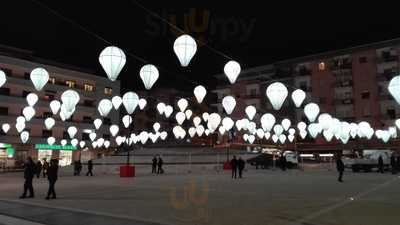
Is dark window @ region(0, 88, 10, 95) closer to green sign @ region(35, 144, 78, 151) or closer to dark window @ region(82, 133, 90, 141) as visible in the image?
green sign @ region(35, 144, 78, 151)

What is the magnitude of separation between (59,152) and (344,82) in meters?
42.8

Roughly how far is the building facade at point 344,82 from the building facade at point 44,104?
912 inches

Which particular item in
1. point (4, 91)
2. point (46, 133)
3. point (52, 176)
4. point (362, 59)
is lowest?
point (52, 176)

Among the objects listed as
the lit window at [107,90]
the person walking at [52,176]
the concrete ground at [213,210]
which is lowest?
the concrete ground at [213,210]

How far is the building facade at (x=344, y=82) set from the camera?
53812 millimetres

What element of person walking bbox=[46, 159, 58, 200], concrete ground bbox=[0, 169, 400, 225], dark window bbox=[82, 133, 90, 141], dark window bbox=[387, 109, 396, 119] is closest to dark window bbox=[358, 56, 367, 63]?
dark window bbox=[387, 109, 396, 119]

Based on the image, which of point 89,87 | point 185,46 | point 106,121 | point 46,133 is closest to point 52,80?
point 89,87

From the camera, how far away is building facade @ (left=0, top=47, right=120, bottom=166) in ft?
179

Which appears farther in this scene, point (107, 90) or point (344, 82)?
point (107, 90)

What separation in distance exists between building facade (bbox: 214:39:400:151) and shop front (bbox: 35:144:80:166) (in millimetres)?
25972

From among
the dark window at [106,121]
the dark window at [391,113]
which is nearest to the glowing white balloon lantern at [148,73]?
the dark window at [391,113]

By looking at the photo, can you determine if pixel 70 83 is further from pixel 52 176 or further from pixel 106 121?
pixel 52 176

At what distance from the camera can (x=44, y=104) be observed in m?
59.2

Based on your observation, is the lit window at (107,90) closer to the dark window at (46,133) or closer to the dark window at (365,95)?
the dark window at (46,133)
